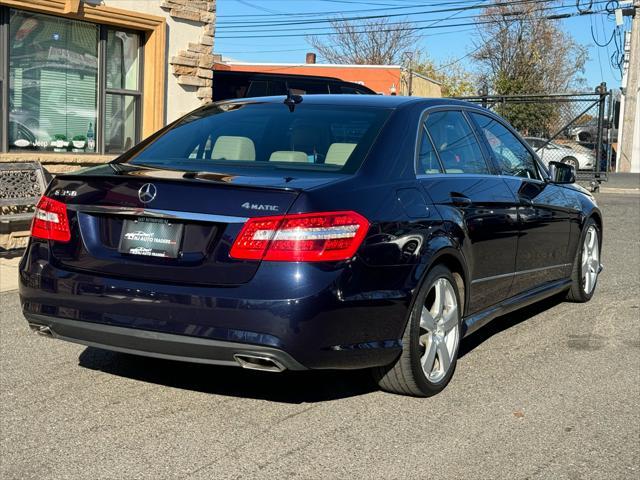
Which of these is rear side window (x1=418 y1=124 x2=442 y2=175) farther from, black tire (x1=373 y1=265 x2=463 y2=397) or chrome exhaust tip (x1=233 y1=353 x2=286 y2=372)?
chrome exhaust tip (x1=233 y1=353 x2=286 y2=372)

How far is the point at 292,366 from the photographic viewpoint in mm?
3982

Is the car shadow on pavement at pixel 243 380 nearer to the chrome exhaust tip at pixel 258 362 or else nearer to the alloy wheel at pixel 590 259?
the chrome exhaust tip at pixel 258 362

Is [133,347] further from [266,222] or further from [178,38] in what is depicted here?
[178,38]

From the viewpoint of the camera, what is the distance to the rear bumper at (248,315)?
12.8 ft

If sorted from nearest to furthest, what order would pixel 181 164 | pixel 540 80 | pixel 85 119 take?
pixel 181 164 → pixel 85 119 → pixel 540 80

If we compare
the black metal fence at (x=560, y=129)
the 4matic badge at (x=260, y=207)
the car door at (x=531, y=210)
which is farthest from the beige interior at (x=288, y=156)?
the black metal fence at (x=560, y=129)

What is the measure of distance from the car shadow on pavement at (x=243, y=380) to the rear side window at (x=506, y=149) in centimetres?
189

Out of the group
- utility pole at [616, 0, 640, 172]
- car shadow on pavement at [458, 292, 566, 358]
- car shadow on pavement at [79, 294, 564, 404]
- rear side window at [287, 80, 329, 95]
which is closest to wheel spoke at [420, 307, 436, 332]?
car shadow on pavement at [79, 294, 564, 404]

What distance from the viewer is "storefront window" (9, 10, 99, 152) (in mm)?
9953

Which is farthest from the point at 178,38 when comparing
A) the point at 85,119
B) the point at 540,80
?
the point at 540,80

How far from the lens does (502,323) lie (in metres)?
6.72

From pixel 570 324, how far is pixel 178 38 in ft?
23.3

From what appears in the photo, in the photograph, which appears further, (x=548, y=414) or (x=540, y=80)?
(x=540, y=80)

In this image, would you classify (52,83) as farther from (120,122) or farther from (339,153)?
(339,153)
